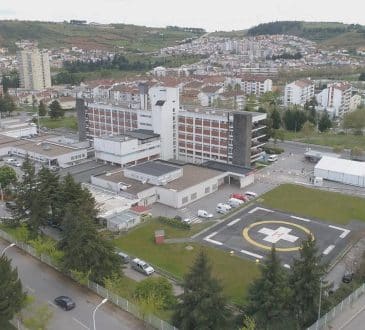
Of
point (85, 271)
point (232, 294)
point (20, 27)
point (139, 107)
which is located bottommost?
point (232, 294)

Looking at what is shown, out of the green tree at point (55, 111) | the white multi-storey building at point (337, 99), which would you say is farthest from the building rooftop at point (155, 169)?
the white multi-storey building at point (337, 99)

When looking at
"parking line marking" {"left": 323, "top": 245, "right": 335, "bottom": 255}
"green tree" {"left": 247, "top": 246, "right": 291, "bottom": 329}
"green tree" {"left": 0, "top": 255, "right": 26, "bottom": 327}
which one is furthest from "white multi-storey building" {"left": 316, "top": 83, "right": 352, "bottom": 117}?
"green tree" {"left": 0, "top": 255, "right": 26, "bottom": 327}

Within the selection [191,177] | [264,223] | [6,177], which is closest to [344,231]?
[264,223]

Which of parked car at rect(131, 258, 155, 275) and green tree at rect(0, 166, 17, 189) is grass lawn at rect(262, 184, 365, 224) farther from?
green tree at rect(0, 166, 17, 189)

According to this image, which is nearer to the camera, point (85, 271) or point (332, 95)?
point (85, 271)

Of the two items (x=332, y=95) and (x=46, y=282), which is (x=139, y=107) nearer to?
(x=46, y=282)

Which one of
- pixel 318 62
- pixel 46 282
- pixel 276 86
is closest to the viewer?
pixel 46 282

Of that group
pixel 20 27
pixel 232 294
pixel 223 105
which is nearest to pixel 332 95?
pixel 223 105
